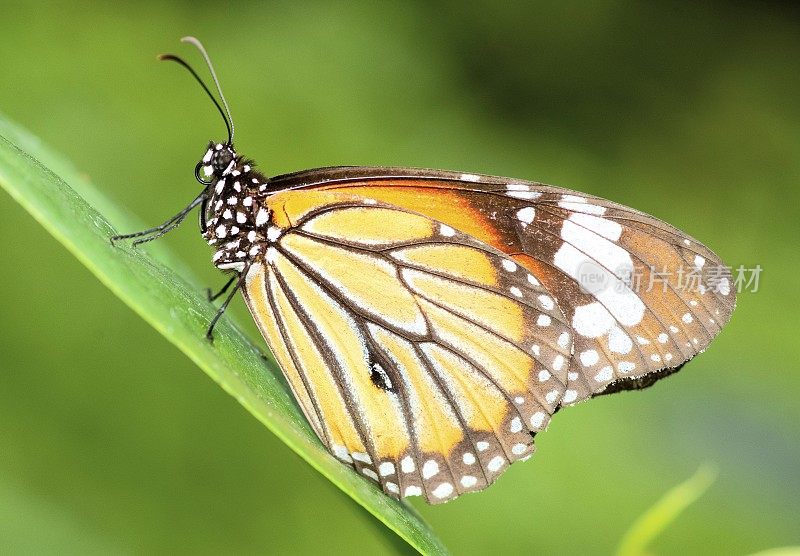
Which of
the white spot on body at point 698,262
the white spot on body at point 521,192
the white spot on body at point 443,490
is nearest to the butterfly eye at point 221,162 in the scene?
the white spot on body at point 521,192

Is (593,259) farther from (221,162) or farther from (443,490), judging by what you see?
(221,162)

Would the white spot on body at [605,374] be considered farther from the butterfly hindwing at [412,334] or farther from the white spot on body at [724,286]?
the white spot on body at [724,286]

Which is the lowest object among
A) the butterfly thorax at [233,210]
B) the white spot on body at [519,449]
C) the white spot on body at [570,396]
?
the white spot on body at [519,449]

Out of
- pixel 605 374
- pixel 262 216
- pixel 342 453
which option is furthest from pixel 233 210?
pixel 605 374

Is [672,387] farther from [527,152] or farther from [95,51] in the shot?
[95,51]


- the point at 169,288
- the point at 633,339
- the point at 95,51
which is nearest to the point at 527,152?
the point at 95,51

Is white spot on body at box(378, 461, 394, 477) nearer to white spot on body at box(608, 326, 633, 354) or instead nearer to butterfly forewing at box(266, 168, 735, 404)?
butterfly forewing at box(266, 168, 735, 404)

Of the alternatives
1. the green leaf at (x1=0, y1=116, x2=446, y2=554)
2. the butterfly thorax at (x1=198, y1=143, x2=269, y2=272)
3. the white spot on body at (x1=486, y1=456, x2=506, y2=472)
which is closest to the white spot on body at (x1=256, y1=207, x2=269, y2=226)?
the butterfly thorax at (x1=198, y1=143, x2=269, y2=272)
